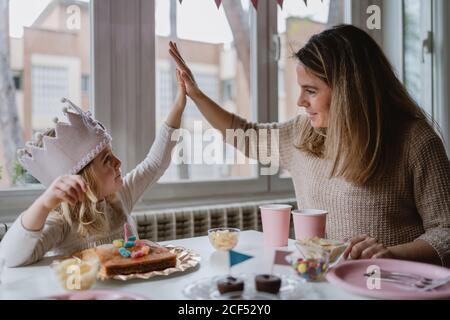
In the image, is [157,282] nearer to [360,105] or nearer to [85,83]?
[360,105]

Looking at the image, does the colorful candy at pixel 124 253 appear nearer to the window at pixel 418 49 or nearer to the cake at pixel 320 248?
the cake at pixel 320 248

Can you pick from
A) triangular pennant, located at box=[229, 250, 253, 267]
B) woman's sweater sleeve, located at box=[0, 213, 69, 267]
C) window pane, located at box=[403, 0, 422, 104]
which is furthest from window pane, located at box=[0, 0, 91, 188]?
window pane, located at box=[403, 0, 422, 104]

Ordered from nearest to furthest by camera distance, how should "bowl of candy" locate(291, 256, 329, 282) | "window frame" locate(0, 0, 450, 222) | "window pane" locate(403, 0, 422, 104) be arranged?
"bowl of candy" locate(291, 256, 329, 282) < "window frame" locate(0, 0, 450, 222) < "window pane" locate(403, 0, 422, 104)

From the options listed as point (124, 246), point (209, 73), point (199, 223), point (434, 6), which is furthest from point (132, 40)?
point (434, 6)

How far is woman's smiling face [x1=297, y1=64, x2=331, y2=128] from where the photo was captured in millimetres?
1235

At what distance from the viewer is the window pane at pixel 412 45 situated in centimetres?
224

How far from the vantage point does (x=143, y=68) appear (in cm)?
156

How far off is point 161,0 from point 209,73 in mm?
313

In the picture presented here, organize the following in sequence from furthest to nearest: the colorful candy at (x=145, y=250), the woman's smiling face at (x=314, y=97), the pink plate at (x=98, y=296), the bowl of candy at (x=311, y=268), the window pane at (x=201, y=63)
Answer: the window pane at (x=201, y=63) < the woman's smiling face at (x=314, y=97) < the colorful candy at (x=145, y=250) < the bowl of candy at (x=311, y=268) < the pink plate at (x=98, y=296)

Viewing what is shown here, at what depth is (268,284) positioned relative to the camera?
71 cm

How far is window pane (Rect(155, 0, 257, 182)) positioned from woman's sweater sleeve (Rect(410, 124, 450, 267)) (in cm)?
76

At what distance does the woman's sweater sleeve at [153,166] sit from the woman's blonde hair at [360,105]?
47cm

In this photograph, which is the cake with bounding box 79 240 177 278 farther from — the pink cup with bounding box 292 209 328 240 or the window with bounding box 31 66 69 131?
the window with bounding box 31 66 69 131

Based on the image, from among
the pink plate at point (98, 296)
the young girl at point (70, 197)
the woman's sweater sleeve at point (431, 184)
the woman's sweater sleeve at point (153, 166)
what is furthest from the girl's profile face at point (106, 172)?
the woman's sweater sleeve at point (431, 184)
